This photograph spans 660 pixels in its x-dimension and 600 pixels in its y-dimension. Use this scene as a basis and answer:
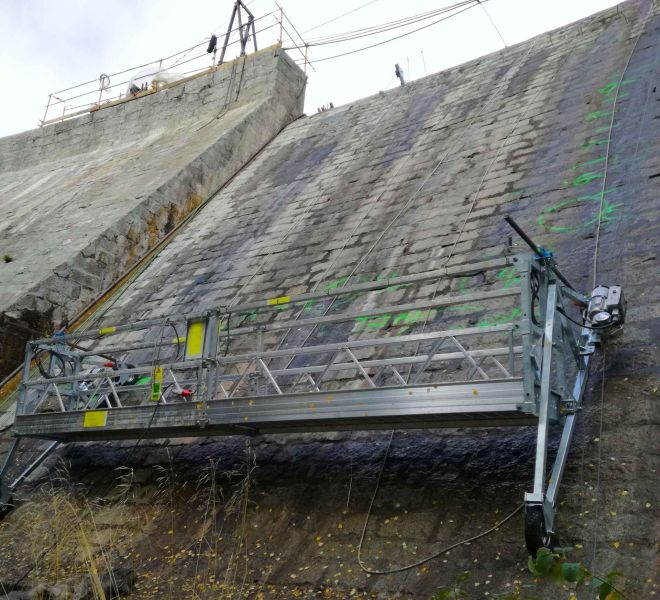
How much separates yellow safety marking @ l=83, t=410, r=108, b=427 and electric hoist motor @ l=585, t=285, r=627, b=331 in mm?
4030

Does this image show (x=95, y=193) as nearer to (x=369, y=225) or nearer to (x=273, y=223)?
(x=273, y=223)

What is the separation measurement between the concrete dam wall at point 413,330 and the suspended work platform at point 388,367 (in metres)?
0.13

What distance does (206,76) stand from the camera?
14.5 m

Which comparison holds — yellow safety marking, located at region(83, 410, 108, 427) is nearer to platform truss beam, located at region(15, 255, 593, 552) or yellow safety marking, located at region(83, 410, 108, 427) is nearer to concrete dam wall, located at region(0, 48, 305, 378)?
platform truss beam, located at region(15, 255, 593, 552)

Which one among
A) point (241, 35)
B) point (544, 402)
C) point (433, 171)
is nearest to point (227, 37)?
point (241, 35)

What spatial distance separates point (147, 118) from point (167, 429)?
34.6ft

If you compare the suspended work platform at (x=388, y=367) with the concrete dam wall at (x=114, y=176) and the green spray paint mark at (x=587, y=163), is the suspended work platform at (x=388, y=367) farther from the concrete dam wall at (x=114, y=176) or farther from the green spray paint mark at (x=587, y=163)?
the concrete dam wall at (x=114, y=176)

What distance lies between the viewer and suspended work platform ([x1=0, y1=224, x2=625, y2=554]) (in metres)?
3.94

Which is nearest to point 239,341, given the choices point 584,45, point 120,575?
point 120,575

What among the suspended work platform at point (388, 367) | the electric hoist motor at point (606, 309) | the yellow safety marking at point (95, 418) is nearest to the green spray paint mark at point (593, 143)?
the suspended work platform at point (388, 367)

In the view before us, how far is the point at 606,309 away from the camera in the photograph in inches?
173

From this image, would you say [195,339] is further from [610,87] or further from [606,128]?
[610,87]

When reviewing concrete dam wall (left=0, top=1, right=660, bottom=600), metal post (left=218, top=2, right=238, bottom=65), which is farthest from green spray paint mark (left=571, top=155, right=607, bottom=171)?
metal post (left=218, top=2, right=238, bottom=65)

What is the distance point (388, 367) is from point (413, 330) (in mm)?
504
